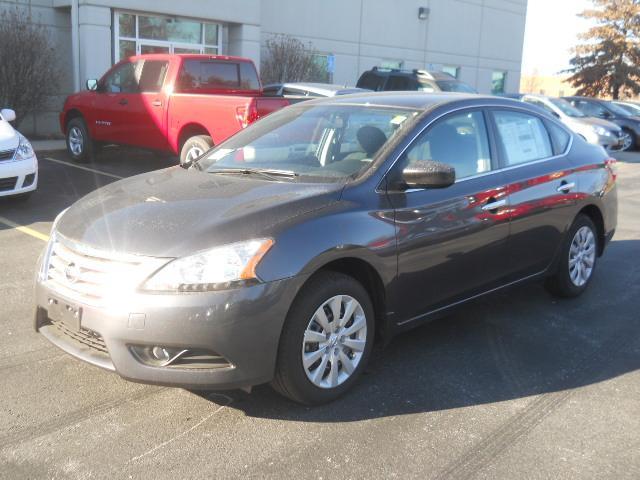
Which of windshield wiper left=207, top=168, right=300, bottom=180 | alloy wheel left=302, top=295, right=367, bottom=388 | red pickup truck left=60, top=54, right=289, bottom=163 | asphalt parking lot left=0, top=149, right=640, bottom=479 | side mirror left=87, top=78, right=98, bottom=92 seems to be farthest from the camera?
side mirror left=87, top=78, right=98, bottom=92

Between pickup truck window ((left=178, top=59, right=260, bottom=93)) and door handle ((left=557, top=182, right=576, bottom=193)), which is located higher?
pickup truck window ((left=178, top=59, right=260, bottom=93))

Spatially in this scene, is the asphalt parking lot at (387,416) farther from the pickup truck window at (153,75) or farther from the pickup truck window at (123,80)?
the pickup truck window at (123,80)

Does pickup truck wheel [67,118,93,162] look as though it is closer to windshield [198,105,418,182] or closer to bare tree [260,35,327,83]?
bare tree [260,35,327,83]

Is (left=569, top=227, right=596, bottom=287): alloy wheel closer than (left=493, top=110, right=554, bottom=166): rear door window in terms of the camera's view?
No

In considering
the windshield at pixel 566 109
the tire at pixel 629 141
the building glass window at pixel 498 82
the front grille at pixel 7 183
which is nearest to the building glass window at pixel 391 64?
the building glass window at pixel 498 82

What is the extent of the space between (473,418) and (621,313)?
7.69ft

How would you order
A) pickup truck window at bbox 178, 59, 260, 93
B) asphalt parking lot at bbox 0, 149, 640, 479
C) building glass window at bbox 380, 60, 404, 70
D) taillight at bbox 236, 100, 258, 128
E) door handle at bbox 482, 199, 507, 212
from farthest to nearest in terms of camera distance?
1. building glass window at bbox 380, 60, 404, 70
2. pickup truck window at bbox 178, 59, 260, 93
3. taillight at bbox 236, 100, 258, 128
4. door handle at bbox 482, 199, 507, 212
5. asphalt parking lot at bbox 0, 149, 640, 479

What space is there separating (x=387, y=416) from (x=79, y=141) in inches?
402

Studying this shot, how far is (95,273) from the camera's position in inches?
131

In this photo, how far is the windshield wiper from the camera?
4090mm

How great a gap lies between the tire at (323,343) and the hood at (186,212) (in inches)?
15.8

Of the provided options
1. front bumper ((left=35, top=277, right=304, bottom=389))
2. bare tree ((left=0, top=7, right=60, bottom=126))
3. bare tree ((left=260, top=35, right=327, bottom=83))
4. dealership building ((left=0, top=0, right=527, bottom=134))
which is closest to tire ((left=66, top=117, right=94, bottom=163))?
bare tree ((left=0, top=7, right=60, bottom=126))

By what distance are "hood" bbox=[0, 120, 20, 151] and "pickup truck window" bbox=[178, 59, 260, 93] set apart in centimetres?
301

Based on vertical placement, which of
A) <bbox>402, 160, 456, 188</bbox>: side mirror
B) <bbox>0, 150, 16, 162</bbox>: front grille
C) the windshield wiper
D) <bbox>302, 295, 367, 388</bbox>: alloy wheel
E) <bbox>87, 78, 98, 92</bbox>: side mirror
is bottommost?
<bbox>302, 295, 367, 388</bbox>: alloy wheel
